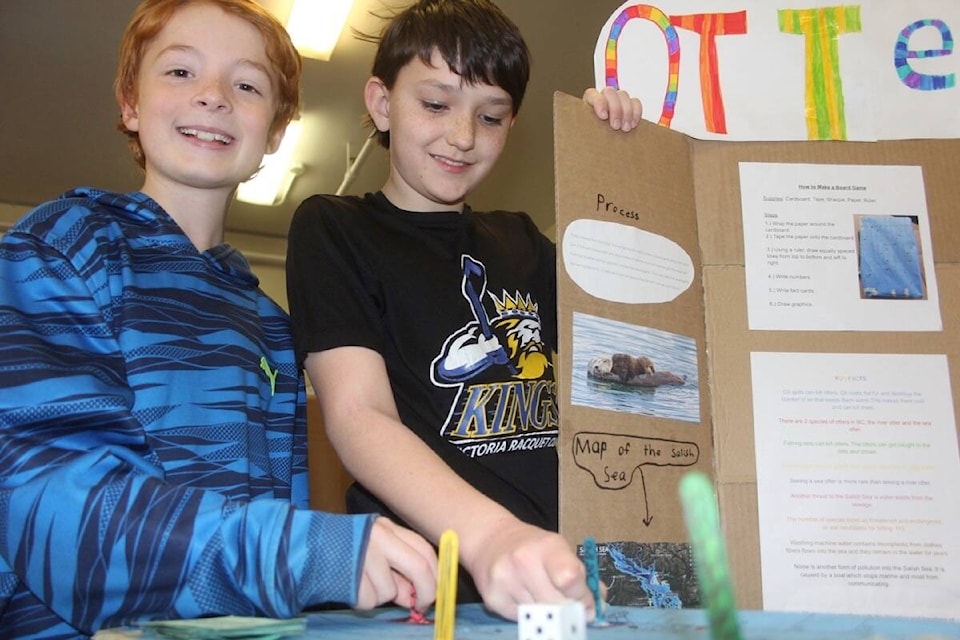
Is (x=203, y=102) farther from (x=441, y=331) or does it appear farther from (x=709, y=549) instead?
(x=709, y=549)

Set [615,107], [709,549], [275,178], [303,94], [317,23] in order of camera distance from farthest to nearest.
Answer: [275,178]
[303,94]
[317,23]
[615,107]
[709,549]

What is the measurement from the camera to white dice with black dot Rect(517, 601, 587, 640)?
396 mm

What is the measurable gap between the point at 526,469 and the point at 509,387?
0.29 ft

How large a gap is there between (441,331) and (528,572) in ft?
1.32

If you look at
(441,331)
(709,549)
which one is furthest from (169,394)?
(709,549)

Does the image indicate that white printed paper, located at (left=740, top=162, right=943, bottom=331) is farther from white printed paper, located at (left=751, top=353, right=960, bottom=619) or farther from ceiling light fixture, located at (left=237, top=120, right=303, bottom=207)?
ceiling light fixture, located at (left=237, top=120, right=303, bottom=207)

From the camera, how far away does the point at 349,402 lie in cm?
79

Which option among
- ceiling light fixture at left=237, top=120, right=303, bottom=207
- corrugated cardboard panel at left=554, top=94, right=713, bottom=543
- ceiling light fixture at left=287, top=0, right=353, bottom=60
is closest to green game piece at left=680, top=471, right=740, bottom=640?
corrugated cardboard panel at left=554, top=94, right=713, bottom=543

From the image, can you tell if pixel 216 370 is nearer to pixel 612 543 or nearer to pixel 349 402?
pixel 349 402

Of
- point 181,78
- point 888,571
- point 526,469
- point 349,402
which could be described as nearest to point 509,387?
point 526,469

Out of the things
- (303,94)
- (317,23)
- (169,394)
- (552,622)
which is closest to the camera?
(552,622)

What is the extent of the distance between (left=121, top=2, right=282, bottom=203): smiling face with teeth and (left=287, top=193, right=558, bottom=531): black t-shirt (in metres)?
0.11

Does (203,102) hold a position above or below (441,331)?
above

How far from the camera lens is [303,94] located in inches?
132
